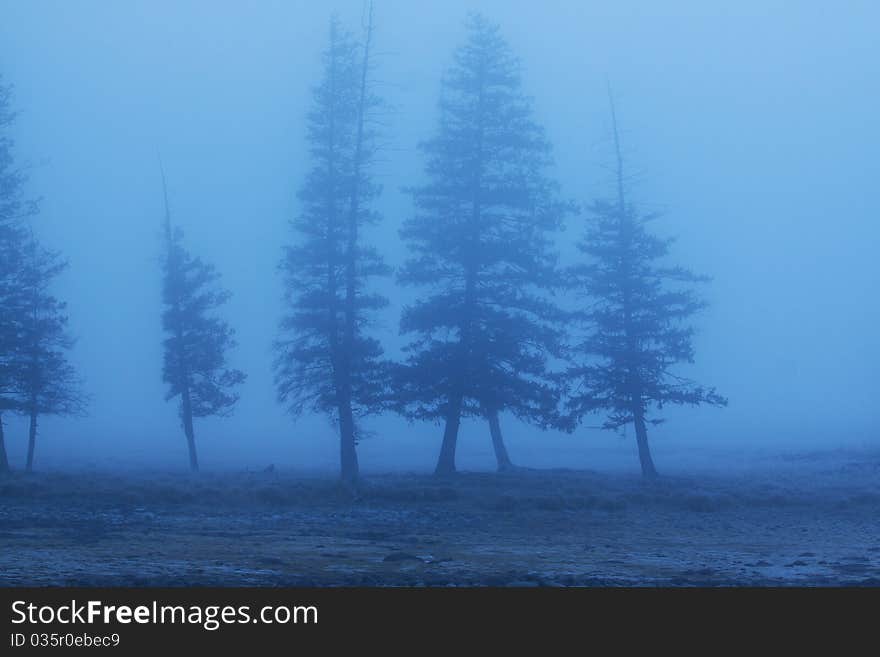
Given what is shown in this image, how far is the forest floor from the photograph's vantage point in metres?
15.0

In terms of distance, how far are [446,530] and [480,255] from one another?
14.5 metres

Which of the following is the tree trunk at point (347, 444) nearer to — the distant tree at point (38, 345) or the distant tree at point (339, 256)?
the distant tree at point (339, 256)

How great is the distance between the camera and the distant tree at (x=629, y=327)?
34.7 metres

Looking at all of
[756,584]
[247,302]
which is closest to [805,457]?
[756,584]

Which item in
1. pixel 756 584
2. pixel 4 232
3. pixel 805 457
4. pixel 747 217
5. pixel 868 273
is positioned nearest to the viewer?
pixel 756 584

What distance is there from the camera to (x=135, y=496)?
2672cm

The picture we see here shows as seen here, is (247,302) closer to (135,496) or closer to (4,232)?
(4,232)

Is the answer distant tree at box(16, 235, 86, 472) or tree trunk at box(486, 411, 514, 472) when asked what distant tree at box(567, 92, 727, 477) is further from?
distant tree at box(16, 235, 86, 472)

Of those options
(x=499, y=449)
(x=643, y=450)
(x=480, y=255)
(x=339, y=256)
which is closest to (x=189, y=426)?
(x=339, y=256)

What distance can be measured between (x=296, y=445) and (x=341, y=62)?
43.7m

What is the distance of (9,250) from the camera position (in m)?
37.2

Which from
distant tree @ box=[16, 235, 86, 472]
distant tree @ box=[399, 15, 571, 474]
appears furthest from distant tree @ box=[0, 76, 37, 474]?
distant tree @ box=[399, 15, 571, 474]

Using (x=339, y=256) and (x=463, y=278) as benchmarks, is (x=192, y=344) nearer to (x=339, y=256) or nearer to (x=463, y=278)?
(x=339, y=256)

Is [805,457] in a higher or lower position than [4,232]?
lower
